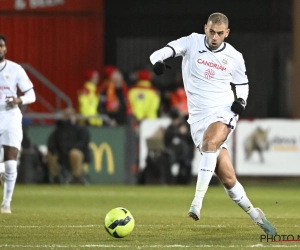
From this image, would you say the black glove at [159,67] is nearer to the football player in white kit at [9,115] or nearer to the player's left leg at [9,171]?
the football player in white kit at [9,115]

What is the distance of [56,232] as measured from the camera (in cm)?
996

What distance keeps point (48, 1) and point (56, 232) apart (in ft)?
56.4

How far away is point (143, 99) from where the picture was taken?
23.0 meters

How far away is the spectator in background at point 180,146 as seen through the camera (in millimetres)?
20656

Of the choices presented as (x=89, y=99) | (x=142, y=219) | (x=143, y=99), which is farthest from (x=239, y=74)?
(x=89, y=99)

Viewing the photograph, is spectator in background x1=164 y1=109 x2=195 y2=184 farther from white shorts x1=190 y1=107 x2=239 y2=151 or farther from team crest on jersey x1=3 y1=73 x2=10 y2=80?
white shorts x1=190 y1=107 x2=239 y2=151

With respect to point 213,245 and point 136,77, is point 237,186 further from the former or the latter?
point 136,77

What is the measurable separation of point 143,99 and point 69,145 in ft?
11.0

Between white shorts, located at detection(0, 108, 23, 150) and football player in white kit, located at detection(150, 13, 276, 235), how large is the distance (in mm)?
3266

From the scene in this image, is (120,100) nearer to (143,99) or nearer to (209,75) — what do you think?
(143,99)

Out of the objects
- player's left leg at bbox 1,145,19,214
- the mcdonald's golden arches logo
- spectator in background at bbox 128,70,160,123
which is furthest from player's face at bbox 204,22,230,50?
spectator in background at bbox 128,70,160,123

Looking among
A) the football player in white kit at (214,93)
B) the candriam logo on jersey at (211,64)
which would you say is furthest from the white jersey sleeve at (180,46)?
the candriam logo on jersey at (211,64)

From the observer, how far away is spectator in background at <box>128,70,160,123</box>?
904 inches

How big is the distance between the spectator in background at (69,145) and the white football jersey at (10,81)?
7320 millimetres
